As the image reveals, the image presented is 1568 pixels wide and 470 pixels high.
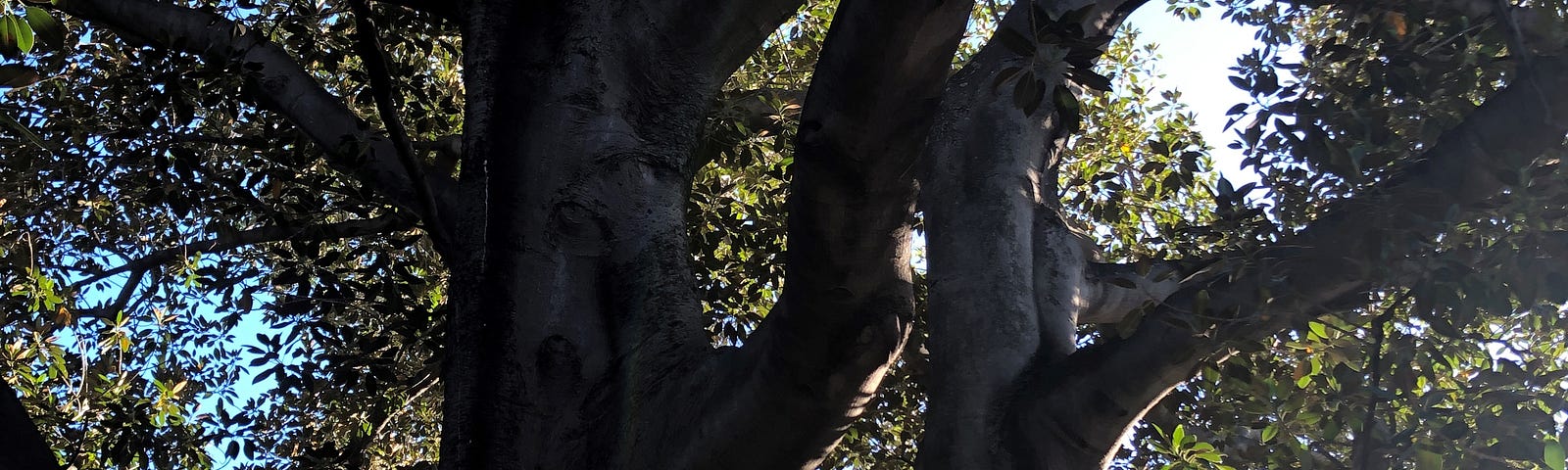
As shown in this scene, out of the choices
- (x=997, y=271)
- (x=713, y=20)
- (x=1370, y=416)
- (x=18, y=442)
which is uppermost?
(x=713, y=20)

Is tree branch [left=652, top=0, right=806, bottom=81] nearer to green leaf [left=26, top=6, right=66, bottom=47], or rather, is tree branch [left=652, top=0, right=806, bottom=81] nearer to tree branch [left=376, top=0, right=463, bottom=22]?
tree branch [left=376, top=0, right=463, bottom=22]

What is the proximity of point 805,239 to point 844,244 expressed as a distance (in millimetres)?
72

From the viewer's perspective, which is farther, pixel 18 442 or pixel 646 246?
pixel 646 246

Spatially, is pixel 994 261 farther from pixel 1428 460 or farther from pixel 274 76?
pixel 274 76

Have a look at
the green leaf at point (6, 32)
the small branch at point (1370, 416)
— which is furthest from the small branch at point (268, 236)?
the small branch at point (1370, 416)

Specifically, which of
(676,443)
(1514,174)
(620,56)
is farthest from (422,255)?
(1514,174)

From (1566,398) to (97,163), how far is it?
6623mm

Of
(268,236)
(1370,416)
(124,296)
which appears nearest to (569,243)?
(1370,416)

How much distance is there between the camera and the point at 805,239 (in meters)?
1.86

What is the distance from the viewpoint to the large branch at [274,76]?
12.7 feet

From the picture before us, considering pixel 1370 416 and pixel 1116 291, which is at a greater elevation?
pixel 1116 291

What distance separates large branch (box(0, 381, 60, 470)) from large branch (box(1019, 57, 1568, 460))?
2445mm

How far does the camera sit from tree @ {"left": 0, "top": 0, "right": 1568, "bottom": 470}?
6.63 feet

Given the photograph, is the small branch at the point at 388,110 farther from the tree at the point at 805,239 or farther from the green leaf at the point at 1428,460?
the green leaf at the point at 1428,460
